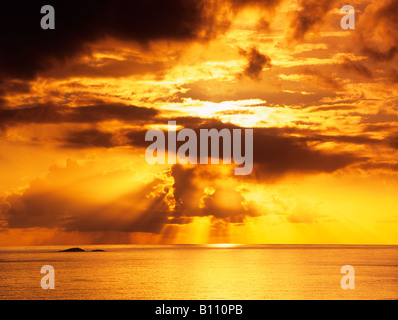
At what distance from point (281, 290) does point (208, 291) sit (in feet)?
38.0

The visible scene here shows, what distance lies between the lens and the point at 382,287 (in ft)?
287
